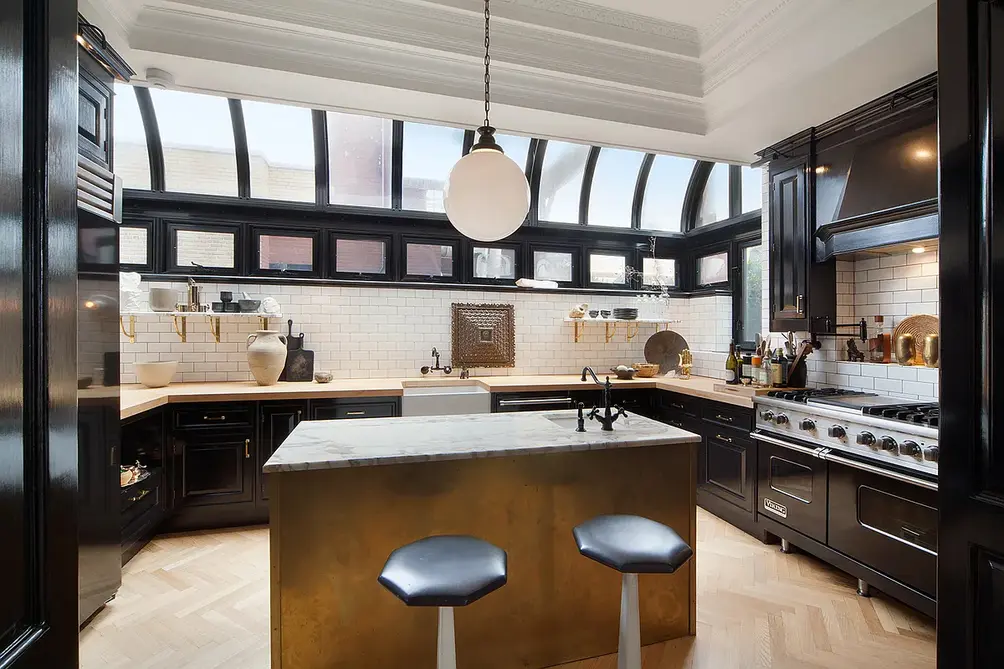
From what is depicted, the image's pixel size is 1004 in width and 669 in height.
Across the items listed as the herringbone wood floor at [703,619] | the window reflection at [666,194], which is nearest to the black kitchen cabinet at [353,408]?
the herringbone wood floor at [703,619]

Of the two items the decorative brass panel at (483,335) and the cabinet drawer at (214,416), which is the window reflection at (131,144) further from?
the decorative brass panel at (483,335)

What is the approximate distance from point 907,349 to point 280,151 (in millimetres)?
4968

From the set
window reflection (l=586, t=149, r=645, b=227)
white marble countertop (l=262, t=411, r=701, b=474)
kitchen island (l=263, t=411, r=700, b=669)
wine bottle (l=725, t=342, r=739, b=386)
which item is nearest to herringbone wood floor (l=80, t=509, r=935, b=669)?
kitchen island (l=263, t=411, r=700, b=669)

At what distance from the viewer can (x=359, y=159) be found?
15.0 feet

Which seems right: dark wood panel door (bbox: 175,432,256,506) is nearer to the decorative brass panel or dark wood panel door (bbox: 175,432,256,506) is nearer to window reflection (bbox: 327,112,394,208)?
the decorative brass panel

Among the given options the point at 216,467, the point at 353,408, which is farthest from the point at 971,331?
the point at 216,467

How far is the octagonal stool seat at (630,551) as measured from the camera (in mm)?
1631

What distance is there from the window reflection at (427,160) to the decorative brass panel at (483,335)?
104cm

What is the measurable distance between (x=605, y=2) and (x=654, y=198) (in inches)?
108

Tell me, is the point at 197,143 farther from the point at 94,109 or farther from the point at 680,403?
the point at 680,403

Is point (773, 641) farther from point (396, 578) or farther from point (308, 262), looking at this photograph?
point (308, 262)

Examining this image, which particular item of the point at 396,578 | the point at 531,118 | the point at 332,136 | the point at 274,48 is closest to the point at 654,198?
the point at 531,118

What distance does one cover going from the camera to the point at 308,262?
4.62m

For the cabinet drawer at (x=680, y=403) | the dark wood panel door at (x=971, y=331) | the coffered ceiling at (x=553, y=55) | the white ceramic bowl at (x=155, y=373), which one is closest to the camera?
the dark wood panel door at (x=971, y=331)
